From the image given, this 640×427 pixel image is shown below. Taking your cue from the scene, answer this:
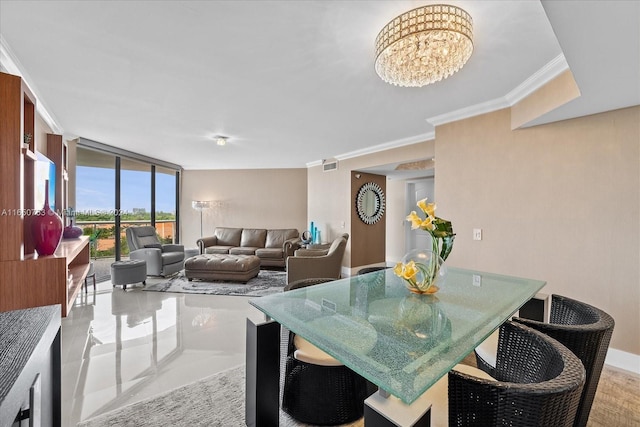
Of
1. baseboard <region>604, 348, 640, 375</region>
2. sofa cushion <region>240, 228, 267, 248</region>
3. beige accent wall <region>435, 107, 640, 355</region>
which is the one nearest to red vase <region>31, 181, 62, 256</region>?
beige accent wall <region>435, 107, 640, 355</region>

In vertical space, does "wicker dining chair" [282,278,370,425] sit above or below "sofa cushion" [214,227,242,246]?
below

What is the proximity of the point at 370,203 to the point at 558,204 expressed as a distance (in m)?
3.56

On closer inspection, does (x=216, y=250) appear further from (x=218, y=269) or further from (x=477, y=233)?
(x=477, y=233)

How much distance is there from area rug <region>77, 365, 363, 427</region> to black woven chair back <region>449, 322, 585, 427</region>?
1.05 m

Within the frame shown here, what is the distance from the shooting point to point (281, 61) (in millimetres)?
2117

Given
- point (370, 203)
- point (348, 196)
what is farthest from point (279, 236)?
point (370, 203)

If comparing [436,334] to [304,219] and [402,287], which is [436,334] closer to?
[402,287]

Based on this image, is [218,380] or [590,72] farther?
[218,380]

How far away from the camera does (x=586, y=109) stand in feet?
7.36

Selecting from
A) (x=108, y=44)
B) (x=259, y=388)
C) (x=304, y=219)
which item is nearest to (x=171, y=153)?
(x=304, y=219)

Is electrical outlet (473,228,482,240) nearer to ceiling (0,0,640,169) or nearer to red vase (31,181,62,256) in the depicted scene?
ceiling (0,0,640,169)

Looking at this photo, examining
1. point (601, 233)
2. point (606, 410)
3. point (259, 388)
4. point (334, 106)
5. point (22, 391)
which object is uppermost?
point (334, 106)

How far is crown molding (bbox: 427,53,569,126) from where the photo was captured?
2.11 meters

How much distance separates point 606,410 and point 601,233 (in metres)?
1.34
